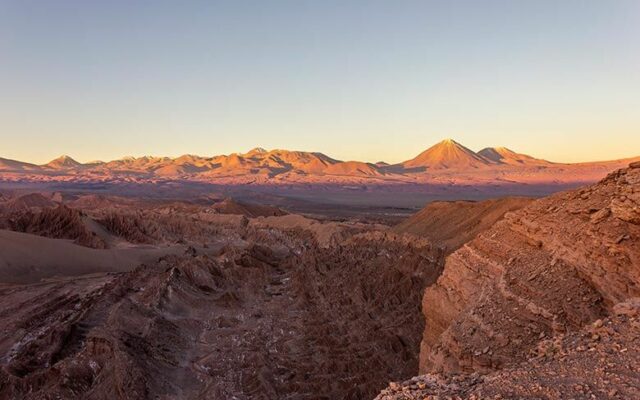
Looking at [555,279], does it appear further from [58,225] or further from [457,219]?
[58,225]

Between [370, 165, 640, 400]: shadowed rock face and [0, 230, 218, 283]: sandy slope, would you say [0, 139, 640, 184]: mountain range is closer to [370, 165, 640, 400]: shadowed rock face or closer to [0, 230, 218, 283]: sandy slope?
[0, 230, 218, 283]: sandy slope

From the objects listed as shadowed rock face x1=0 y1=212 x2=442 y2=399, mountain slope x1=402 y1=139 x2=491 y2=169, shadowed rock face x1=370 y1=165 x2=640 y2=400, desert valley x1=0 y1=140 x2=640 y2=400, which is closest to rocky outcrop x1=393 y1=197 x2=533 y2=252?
desert valley x1=0 y1=140 x2=640 y2=400

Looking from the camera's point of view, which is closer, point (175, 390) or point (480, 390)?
point (480, 390)

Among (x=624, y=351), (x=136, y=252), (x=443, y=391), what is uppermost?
(x=624, y=351)

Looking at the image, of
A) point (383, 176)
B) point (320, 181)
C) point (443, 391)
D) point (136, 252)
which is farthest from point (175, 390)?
point (383, 176)

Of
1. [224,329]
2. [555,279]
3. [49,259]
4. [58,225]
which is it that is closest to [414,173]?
[58,225]

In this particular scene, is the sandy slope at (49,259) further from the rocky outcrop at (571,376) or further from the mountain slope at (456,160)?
the mountain slope at (456,160)

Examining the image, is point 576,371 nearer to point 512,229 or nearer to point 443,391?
point 443,391
